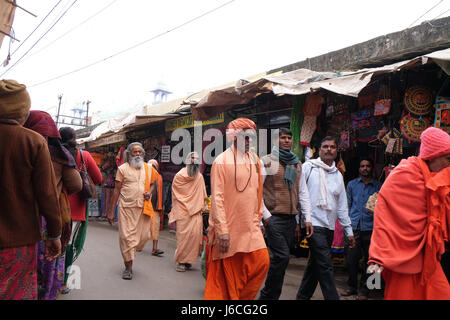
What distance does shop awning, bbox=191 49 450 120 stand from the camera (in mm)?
4123

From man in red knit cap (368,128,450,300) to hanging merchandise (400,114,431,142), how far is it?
1.97m

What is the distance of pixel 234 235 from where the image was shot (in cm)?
334

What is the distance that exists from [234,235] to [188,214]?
2.61 meters

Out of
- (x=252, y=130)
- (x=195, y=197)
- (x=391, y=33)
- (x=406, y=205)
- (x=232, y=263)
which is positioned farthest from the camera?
(x=195, y=197)

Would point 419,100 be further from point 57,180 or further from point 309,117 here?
point 57,180

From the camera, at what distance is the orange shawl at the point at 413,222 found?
2.58 m

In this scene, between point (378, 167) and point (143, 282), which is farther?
point (378, 167)

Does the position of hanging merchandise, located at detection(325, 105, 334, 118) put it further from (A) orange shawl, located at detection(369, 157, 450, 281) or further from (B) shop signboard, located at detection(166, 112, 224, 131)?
(A) orange shawl, located at detection(369, 157, 450, 281)

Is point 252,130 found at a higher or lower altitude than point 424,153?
higher

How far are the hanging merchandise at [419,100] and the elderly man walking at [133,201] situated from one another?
153 inches

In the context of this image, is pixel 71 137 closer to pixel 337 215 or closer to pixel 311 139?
pixel 337 215

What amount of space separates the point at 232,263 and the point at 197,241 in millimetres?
2452

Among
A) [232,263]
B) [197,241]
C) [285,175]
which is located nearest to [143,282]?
[197,241]

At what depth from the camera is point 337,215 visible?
4.09 m
